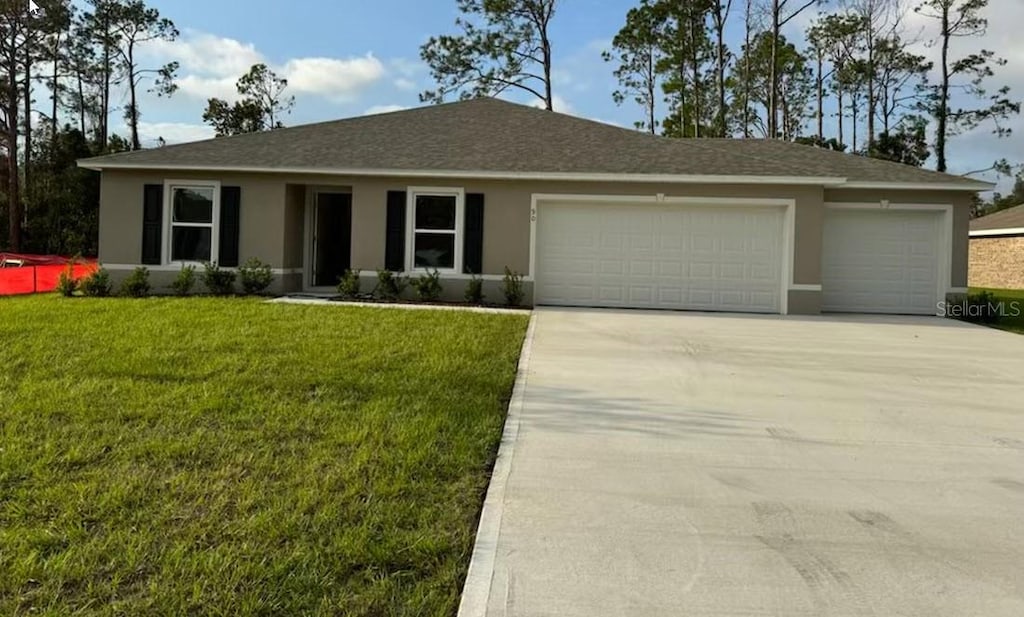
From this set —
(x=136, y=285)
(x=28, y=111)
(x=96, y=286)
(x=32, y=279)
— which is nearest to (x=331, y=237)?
(x=136, y=285)

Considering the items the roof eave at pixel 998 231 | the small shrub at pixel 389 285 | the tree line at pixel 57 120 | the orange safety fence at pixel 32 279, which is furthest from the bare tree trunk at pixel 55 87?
the roof eave at pixel 998 231

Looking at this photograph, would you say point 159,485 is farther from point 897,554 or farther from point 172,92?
point 172,92

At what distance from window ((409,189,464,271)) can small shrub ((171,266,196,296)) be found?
404 centimetres

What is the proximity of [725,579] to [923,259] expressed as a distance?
1269cm

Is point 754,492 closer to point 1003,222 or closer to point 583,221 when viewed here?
point 583,221

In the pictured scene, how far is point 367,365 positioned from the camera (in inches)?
257

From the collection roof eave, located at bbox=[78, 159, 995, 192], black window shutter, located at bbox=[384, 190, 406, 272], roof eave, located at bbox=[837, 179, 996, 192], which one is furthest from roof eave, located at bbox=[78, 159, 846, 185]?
roof eave, located at bbox=[837, 179, 996, 192]

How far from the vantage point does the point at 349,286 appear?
41.4ft

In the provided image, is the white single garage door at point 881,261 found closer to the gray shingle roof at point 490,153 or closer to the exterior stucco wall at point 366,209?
the exterior stucco wall at point 366,209

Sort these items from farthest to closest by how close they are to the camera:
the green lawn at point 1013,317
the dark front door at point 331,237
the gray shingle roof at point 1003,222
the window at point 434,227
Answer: the gray shingle roof at point 1003,222 → the dark front door at point 331,237 → the window at point 434,227 → the green lawn at point 1013,317

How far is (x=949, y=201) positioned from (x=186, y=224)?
47.6ft

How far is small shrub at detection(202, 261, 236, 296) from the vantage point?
12.8 m

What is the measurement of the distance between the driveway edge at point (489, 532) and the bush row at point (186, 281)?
8.84m

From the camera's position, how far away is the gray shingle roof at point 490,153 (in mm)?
12836
